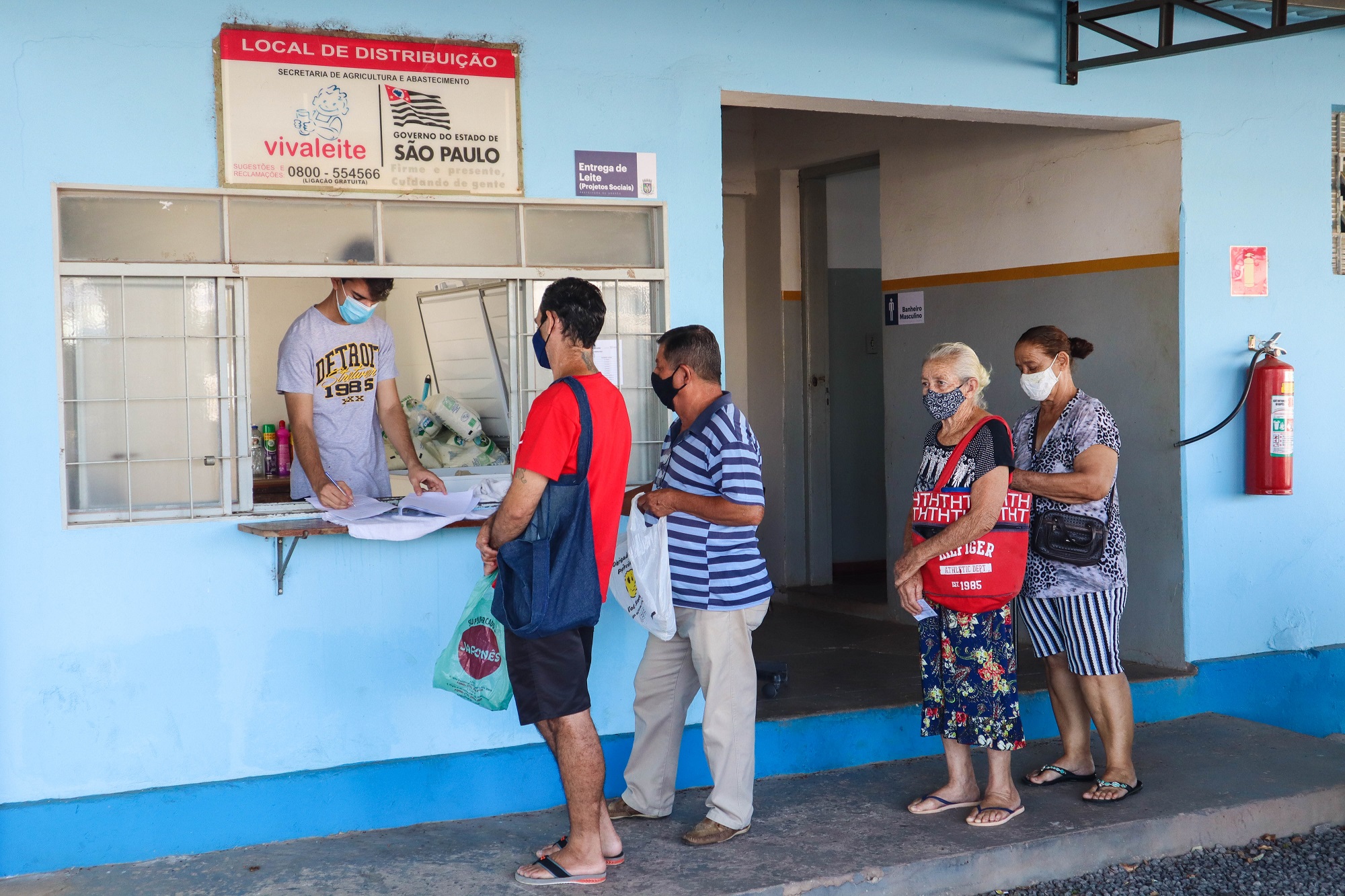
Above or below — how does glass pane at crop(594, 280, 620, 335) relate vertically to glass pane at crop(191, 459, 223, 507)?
above

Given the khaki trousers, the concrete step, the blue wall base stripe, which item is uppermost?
the khaki trousers

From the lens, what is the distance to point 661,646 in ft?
13.2

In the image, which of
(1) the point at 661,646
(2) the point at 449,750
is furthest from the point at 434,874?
(1) the point at 661,646

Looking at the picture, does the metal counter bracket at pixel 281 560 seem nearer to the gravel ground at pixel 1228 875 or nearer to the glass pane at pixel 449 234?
the glass pane at pixel 449 234

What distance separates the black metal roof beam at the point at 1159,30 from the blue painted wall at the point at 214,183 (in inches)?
3.4

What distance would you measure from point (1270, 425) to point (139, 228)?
4.49m

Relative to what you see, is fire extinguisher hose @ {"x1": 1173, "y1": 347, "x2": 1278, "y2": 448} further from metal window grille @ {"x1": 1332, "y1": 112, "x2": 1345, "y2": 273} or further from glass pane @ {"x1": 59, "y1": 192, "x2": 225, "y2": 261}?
glass pane @ {"x1": 59, "y1": 192, "x2": 225, "y2": 261}

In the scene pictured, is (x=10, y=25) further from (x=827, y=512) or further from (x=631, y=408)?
(x=827, y=512)

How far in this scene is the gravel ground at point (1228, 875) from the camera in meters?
3.91

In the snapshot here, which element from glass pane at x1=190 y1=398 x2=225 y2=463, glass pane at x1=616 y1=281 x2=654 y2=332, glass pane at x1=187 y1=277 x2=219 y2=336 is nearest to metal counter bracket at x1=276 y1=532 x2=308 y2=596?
glass pane at x1=190 y1=398 x2=225 y2=463

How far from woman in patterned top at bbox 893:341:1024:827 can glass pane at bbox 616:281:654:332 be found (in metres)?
1.06

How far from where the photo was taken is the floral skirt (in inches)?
158

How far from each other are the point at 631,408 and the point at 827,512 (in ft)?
11.2

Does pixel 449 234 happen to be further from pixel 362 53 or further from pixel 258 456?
pixel 258 456
